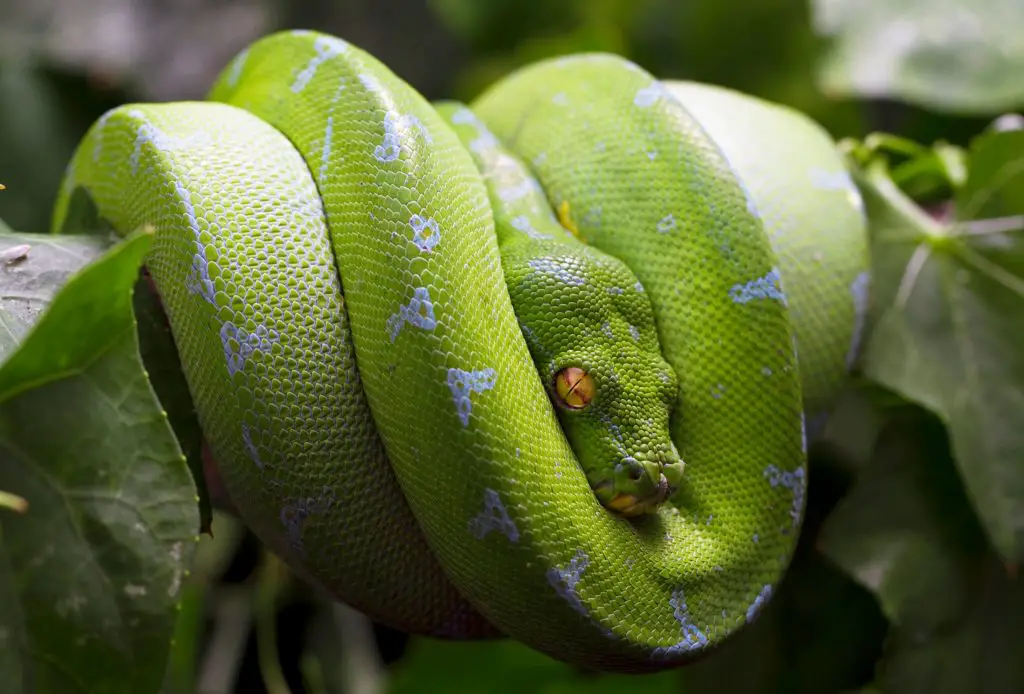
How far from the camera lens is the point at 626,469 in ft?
4.07

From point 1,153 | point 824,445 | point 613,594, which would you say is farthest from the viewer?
point 1,153

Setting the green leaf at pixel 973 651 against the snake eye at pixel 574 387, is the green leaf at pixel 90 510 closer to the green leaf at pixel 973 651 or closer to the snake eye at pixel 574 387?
the snake eye at pixel 574 387

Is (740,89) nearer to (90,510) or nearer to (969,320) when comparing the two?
(969,320)

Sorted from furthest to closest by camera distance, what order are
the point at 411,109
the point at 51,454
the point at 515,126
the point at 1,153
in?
the point at 1,153, the point at 515,126, the point at 411,109, the point at 51,454

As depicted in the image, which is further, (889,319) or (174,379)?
(889,319)

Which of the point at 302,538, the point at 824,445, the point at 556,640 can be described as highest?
the point at 302,538

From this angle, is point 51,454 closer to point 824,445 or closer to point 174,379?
point 174,379

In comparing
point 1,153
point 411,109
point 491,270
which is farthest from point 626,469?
point 1,153

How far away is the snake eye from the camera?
1262mm

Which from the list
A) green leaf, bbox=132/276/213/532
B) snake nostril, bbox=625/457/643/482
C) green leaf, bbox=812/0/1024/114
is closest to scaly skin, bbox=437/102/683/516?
snake nostril, bbox=625/457/643/482

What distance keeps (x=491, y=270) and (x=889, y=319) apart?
93 cm

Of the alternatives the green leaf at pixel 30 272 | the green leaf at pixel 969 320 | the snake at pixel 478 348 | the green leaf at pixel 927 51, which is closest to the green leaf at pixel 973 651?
the green leaf at pixel 969 320

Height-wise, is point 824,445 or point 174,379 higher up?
point 174,379

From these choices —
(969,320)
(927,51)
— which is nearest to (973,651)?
(969,320)
